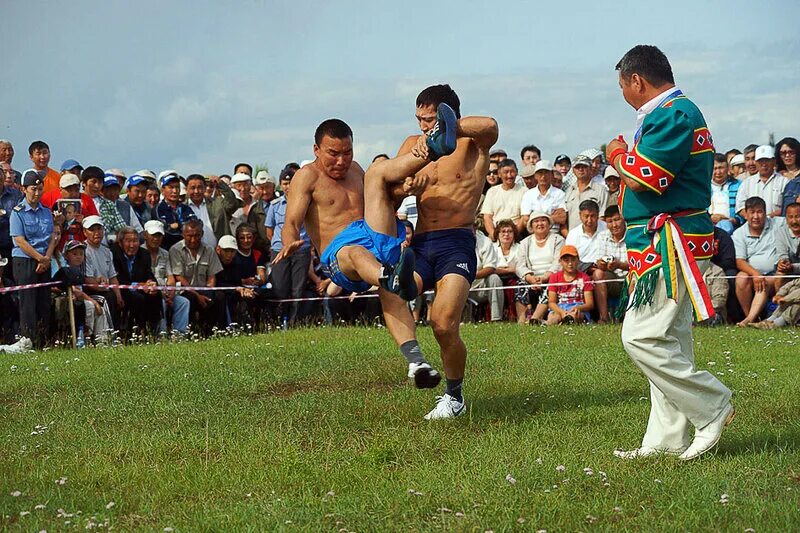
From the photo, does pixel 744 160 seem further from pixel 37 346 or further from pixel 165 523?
pixel 165 523

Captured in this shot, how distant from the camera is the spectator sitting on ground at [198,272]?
15055 mm

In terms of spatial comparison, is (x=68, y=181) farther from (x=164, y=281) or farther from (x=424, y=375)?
(x=424, y=375)

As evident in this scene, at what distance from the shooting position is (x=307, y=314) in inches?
623

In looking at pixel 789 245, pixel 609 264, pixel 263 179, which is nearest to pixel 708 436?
pixel 609 264

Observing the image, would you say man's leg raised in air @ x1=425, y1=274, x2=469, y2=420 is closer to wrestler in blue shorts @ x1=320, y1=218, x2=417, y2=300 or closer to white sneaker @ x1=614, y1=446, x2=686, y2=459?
wrestler in blue shorts @ x1=320, y1=218, x2=417, y2=300

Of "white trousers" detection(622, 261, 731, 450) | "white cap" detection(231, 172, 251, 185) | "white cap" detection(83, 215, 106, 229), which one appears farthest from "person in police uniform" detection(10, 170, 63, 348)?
"white trousers" detection(622, 261, 731, 450)

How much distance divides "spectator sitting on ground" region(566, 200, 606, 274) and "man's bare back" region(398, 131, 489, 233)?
752 centimetres

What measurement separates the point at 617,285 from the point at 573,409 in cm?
736

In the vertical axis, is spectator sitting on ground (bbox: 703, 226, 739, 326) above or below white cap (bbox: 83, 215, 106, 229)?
below

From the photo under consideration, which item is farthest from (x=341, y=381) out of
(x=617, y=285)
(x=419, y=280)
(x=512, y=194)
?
(x=512, y=194)

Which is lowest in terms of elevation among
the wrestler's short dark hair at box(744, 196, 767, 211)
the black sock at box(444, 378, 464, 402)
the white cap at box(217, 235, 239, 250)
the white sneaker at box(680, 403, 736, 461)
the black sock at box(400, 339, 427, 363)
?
the white sneaker at box(680, 403, 736, 461)

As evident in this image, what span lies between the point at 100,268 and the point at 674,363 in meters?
9.30

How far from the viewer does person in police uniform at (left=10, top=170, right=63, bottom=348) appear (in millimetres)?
13273

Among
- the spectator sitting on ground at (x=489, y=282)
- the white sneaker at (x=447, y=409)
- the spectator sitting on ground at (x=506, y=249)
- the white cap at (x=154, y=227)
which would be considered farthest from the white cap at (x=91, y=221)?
the white sneaker at (x=447, y=409)
